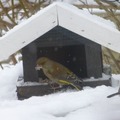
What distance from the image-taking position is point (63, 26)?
7.75 feet

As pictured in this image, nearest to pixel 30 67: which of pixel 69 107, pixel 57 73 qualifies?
pixel 57 73

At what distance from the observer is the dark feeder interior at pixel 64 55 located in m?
2.64

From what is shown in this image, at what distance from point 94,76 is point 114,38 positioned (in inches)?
18.2

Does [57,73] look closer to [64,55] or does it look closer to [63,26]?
[64,55]

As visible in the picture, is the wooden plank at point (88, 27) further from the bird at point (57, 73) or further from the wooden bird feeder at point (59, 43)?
the bird at point (57, 73)

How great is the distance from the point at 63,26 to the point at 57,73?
35 cm

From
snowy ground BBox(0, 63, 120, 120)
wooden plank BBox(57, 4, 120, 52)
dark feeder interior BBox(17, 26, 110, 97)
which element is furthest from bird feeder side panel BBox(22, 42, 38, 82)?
wooden plank BBox(57, 4, 120, 52)

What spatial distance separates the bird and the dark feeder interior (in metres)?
0.07

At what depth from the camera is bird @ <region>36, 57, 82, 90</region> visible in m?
2.59

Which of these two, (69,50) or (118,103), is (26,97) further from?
(118,103)

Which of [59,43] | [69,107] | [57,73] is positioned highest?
[59,43]

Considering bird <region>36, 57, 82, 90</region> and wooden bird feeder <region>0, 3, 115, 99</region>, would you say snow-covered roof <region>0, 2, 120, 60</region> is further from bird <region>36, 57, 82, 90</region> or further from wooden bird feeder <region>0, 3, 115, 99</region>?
bird <region>36, 57, 82, 90</region>

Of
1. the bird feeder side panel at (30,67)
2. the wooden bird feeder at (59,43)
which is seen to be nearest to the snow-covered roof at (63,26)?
Answer: the wooden bird feeder at (59,43)

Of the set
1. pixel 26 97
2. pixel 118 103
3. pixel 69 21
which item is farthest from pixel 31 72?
pixel 118 103
